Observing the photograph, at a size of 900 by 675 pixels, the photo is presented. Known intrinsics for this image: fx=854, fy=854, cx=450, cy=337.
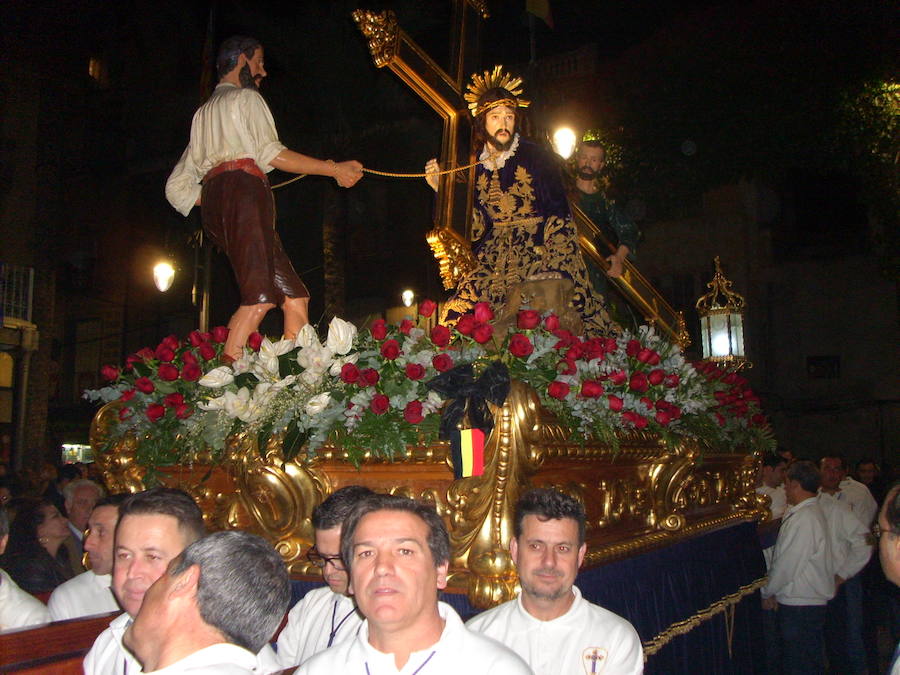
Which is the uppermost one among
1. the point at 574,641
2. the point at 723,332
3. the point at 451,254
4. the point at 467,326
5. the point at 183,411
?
the point at 451,254

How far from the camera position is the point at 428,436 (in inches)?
134

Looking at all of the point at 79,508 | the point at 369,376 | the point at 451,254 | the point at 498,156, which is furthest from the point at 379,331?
the point at 79,508

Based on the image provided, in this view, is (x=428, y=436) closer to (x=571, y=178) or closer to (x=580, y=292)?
(x=580, y=292)

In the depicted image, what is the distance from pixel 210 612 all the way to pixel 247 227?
2.45 m

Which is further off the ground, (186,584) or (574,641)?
(186,584)

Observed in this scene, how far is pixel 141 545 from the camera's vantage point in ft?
8.77

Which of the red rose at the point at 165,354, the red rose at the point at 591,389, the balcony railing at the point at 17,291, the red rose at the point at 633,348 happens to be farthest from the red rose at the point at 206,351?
the balcony railing at the point at 17,291

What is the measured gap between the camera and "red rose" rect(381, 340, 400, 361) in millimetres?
3533

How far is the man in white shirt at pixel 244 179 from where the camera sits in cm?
408

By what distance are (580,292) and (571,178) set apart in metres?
1.29

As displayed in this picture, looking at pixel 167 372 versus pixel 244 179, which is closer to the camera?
pixel 167 372

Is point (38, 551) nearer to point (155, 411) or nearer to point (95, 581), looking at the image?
point (95, 581)

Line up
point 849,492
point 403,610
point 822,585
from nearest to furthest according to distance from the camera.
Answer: point 403,610
point 822,585
point 849,492

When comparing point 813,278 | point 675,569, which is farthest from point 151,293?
point 675,569
